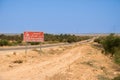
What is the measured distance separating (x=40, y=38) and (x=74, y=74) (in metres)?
16.9

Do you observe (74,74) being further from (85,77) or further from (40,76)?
(40,76)

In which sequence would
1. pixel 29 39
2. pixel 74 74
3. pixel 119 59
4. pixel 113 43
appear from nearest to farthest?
1. pixel 74 74
2. pixel 119 59
3. pixel 29 39
4. pixel 113 43

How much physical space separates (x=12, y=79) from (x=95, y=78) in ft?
18.3

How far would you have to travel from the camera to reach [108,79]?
20422 mm

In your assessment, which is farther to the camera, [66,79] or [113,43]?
[113,43]

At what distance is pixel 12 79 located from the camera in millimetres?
18188

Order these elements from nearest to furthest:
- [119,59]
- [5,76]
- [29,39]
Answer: [5,76]
[119,59]
[29,39]

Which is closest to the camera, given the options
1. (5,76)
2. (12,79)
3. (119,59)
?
(12,79)

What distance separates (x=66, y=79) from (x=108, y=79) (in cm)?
346

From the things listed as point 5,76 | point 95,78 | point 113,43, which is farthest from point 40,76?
point 113,43

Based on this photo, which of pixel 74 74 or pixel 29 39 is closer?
pixel 74 74

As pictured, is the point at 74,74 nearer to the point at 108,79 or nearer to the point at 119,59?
the point at 108,79

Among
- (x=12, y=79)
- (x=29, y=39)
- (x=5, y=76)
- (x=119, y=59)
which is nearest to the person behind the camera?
(x=12, y=79)

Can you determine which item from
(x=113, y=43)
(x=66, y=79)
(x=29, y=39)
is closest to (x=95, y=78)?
(x=66, y=79)
